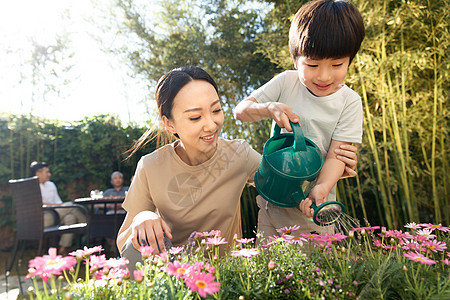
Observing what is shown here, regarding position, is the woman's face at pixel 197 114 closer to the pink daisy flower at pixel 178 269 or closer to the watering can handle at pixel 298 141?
the watering can handle at pixel 298 141

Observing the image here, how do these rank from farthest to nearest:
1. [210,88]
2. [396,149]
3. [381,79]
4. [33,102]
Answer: [33,102] < [396,149] < [381,79] < [210,88]

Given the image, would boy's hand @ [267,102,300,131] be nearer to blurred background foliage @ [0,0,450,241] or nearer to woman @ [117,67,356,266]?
woman @ [117,67,356,266]

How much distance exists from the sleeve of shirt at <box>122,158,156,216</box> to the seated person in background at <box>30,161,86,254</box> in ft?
15.0

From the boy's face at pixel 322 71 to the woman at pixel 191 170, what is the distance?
0.27 m

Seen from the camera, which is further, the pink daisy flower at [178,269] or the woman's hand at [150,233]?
the woman's hand at [150,233]

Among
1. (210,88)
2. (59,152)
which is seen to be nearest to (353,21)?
(210,88)

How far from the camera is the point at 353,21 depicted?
1.13 m

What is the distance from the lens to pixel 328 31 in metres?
1.10

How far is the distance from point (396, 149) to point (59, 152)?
6.11 meters

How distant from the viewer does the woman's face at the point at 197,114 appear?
1.23 m

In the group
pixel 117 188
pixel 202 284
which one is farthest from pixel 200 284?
pixel 117 188

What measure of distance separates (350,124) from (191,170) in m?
0.65

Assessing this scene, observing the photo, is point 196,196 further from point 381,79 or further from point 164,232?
point 381,79

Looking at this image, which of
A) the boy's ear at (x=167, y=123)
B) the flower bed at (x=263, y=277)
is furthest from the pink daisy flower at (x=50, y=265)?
the boy's ear at (x=167, y=123)
